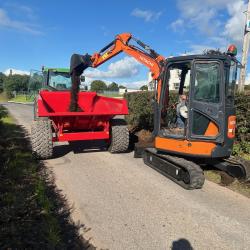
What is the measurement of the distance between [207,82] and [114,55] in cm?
356

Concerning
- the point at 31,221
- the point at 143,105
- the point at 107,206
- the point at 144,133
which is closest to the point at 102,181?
the point at 107,206

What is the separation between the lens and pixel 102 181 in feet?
21.6

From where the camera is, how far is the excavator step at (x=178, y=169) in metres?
6.15

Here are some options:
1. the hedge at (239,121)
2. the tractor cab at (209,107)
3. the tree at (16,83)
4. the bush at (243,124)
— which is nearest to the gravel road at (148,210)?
the tractor cab at (209,107)

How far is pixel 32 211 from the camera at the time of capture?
478 centimetres

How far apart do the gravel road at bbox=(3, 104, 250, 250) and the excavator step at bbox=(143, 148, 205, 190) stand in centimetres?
14

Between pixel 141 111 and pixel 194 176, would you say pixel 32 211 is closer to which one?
pixel 194 176

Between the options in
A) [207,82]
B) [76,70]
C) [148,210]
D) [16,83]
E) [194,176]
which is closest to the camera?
[148,210]

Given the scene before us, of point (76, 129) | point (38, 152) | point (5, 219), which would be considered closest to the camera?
point (5, 219)

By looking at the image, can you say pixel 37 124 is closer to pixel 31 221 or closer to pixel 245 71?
pixel 31 221

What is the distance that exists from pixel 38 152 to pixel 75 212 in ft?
10.9

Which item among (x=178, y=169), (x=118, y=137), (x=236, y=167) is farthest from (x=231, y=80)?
(x=118, y=137)

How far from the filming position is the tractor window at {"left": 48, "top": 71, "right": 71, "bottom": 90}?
1520cm

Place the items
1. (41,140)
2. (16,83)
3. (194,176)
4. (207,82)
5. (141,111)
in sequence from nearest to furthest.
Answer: (194,176), (207,82), (41,140), (141,111), (16,83)
